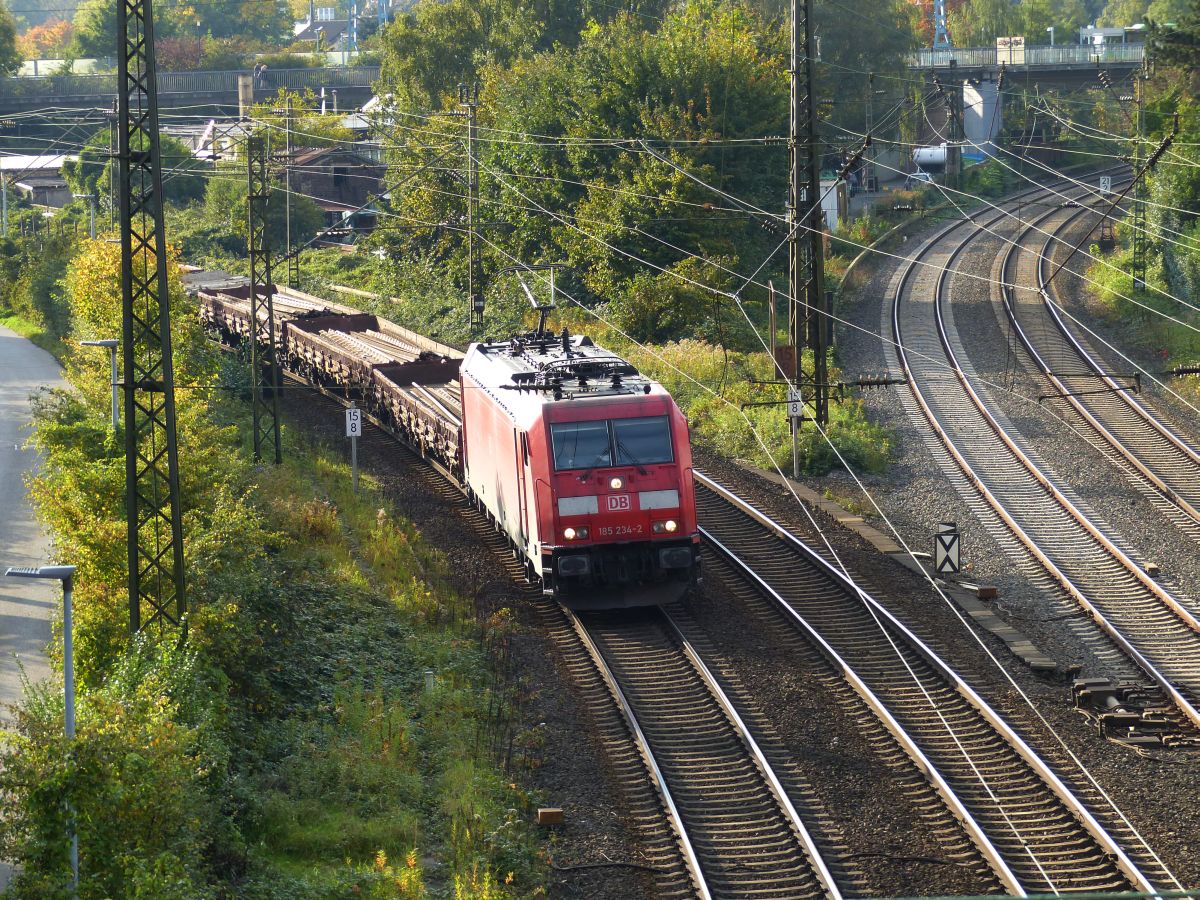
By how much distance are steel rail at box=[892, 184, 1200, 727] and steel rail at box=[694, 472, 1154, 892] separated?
8.06ft

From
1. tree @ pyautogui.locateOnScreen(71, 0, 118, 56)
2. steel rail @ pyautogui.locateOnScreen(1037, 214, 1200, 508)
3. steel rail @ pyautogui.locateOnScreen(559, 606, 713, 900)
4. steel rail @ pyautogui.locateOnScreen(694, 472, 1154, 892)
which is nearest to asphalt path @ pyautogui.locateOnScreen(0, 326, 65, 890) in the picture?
steel rail @ pyautogui.locateOnScreen(559, 606, 713, 900)

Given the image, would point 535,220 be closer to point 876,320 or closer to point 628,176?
point 628,176

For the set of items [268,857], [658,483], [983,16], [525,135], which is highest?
[983,16]

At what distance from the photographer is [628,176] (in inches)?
1766

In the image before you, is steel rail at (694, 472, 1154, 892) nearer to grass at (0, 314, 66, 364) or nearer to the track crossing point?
the track crossing point

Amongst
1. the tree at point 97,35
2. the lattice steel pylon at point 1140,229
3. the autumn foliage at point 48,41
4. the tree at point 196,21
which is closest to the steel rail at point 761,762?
the lattice steel pylon at point 1140,229

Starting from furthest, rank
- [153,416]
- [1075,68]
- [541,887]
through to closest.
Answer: [1075,68], [153,416], [541,887]

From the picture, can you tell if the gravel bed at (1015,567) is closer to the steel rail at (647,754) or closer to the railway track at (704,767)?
the railway track at (704,767)

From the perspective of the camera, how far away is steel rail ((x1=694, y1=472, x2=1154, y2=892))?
12977 mm

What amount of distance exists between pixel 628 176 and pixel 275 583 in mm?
28074

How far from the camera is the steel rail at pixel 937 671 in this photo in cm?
1298

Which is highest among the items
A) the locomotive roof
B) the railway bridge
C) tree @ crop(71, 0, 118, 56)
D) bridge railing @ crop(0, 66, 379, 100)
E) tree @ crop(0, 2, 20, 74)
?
tree @ crop(71, 0, 118, 56)

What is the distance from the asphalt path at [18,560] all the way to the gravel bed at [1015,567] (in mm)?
10187

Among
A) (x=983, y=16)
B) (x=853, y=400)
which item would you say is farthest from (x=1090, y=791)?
(x=983, y=16)
